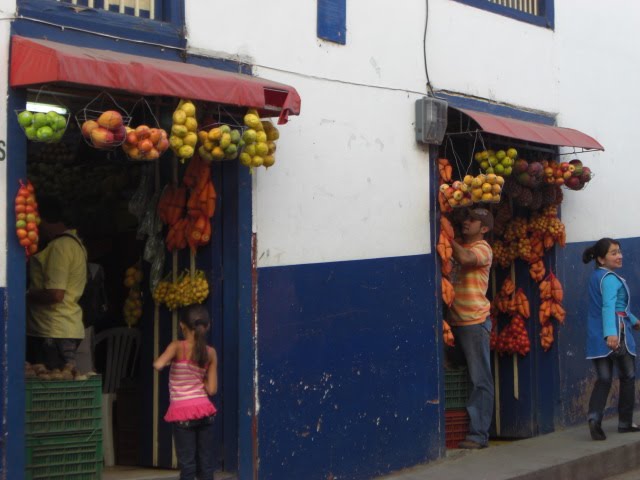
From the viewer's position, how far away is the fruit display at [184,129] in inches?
242

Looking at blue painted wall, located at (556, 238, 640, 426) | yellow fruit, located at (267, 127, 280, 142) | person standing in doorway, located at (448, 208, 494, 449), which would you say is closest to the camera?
yellow fruit, located at (267, 127, 280, 142)

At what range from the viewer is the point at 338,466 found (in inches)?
310

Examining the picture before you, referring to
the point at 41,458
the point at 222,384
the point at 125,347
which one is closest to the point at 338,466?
the point at 222,384

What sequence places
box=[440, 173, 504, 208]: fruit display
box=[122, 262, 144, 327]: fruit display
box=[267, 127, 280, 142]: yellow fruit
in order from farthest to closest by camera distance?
box=[440, 173, 504, 208]: fruit display < box=[122, 262, 144, 327]: fruit display < box=[267, 127, 280, 142]: yellow fruit

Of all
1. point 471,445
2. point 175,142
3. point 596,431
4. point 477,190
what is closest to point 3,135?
point 175,142

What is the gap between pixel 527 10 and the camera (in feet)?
34.3

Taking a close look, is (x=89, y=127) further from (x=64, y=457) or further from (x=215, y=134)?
(x=64, y=457)

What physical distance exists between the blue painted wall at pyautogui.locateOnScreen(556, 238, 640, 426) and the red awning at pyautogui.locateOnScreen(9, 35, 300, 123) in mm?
4667

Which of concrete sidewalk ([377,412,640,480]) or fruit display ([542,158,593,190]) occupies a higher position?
fruit display ([542,158,593,190])

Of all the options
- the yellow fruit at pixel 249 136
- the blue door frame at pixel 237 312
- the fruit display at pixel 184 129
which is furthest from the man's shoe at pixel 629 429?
the fruit display at pixel 184 129

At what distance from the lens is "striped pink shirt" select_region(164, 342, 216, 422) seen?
6461 mm

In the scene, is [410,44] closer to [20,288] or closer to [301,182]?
[301,182]

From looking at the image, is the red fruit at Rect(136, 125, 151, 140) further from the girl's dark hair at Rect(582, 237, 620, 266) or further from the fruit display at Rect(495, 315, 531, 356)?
the fruit display at Rect(495, 315, 531, 356)

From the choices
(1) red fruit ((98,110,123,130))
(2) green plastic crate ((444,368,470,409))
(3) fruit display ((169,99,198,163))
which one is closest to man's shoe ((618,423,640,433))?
(2) green plastic crate ((444,368,470,409))
